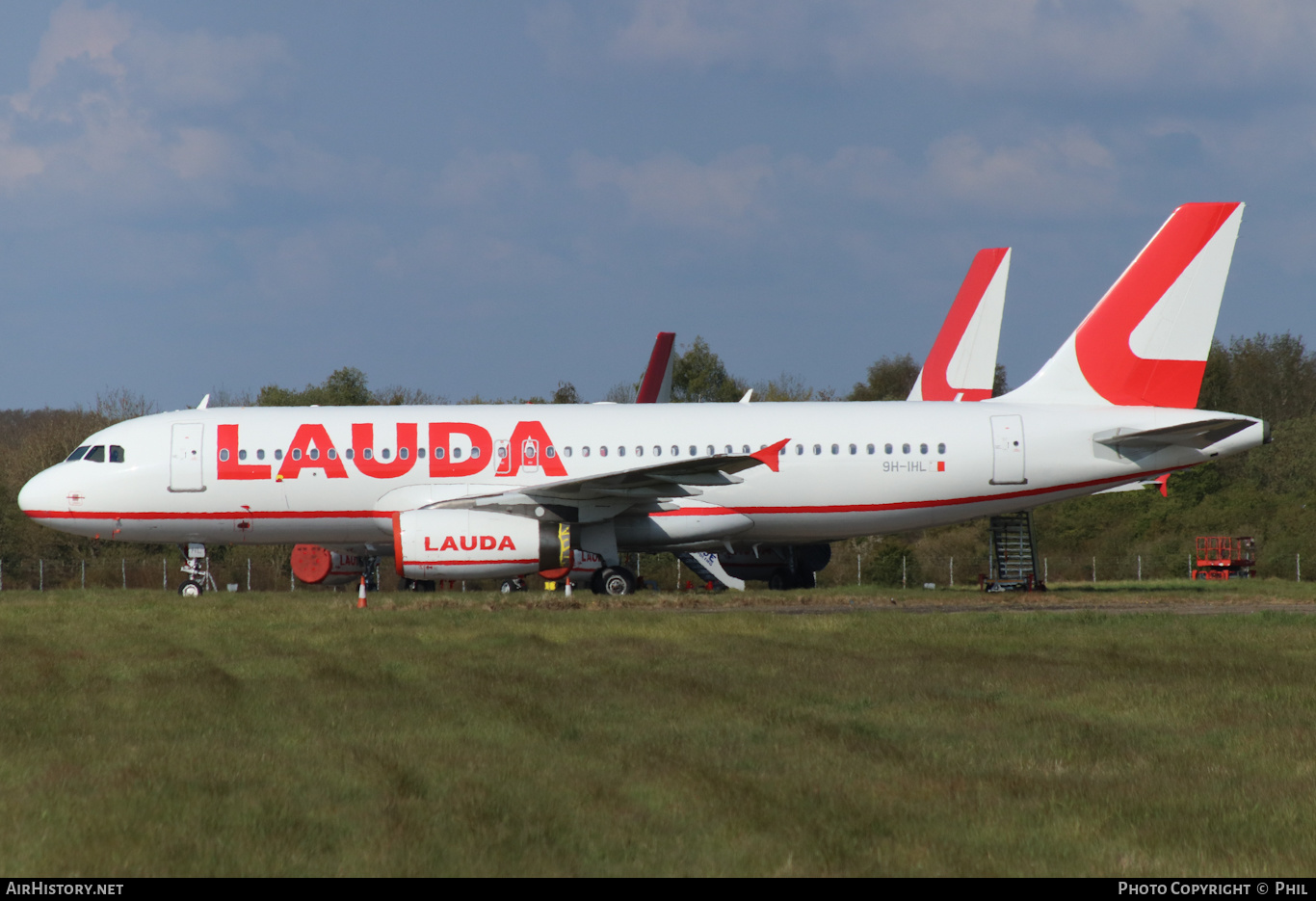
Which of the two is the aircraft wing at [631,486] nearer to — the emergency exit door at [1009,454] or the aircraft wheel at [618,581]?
the aircraft wheel at [618,581]

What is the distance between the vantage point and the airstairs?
86.9 ft

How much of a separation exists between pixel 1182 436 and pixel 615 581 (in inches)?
411

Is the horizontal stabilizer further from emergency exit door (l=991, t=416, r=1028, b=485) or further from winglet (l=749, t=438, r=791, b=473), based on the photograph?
winglet (l=749, t=438, r=791, b=473)

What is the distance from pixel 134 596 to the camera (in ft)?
74.4

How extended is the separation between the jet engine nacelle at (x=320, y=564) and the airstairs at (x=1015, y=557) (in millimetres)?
13486

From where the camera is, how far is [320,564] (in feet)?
88.5

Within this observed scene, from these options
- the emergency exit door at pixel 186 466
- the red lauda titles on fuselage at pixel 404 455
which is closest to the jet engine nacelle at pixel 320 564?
the emergency exit door at pixel 186 466

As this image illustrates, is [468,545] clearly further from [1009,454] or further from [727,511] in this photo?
[1009,454]

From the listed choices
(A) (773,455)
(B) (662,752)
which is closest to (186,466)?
(A) (773,455)

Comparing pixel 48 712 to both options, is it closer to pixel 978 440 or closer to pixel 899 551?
pixel 978 440

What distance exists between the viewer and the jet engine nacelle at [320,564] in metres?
27.0

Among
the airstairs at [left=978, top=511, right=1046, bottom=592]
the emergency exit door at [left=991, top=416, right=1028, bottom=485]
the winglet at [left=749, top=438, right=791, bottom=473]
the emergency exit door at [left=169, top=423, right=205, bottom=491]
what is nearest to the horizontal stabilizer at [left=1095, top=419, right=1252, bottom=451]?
the emergency exit door at [left=991, top=416, right=1028, bottom=485]

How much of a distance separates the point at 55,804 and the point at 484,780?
2.32m

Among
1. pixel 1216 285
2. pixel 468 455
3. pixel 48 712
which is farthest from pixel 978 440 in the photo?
pixel 48 712
